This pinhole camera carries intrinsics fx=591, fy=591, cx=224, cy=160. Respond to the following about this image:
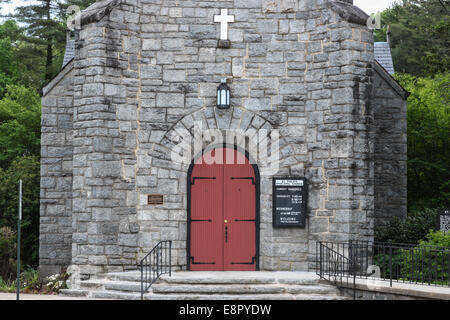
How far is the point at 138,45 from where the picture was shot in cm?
1245

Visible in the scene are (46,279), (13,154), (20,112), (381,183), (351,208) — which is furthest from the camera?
(20,112)

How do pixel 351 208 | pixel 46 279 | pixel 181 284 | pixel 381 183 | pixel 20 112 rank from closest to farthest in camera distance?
pixel 181 284
pixel 351 208
pixel 46 279
pixel 381 183
pixel 20 112

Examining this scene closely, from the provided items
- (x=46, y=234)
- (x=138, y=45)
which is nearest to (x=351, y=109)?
(x=138, y=45)

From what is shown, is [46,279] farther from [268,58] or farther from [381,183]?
[381,183]

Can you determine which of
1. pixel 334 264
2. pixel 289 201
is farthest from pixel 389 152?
pixel 334 264

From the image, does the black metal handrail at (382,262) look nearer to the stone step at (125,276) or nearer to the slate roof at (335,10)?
the stone step at (125,276)

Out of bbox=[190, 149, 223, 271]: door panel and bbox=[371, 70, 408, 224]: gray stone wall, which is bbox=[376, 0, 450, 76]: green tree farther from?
bbox=[190, 149, 223, 271]: door panel

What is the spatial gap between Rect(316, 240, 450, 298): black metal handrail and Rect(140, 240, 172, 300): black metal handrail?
303cm

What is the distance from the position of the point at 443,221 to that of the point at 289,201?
3134 millimetres

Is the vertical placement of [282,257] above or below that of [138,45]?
below

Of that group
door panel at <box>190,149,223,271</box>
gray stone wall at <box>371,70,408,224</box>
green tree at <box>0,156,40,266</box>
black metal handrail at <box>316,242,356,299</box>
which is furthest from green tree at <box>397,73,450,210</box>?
green tree at <box>0,156,40,266</box>

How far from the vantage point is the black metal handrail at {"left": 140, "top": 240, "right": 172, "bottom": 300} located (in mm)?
10773

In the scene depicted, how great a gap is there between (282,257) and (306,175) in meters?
1.77

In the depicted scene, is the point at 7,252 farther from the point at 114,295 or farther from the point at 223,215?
the point at 223,215
